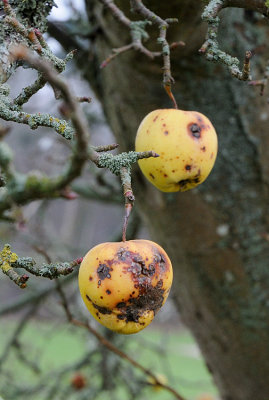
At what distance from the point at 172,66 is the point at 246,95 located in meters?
0.29

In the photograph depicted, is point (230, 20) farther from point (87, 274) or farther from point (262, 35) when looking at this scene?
point (87, 274)

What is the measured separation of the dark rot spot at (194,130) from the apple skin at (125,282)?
25 cm

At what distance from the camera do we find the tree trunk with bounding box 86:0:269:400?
5.14 feet

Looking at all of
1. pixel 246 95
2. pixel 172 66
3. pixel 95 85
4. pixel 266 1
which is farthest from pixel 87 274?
pixel 95 85

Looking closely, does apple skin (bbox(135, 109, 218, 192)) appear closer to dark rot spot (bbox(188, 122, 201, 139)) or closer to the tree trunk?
dark rot spot (bbox(188, 122, 201, 139))

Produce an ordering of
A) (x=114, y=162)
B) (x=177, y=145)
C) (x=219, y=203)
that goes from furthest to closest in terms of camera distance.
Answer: (x=219, y=203), (x=177, y=145), (x=114, y=162)

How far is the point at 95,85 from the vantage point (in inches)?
76.4

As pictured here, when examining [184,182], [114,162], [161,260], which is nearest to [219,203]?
[184,182]

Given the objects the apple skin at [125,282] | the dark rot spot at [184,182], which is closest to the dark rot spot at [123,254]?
the apple skin at [125,282]

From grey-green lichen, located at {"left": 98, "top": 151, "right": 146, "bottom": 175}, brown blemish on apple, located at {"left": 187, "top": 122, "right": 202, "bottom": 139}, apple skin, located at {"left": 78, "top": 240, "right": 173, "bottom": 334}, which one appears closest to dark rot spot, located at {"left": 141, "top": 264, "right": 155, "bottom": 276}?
apple skin, located at {"left": 78, "top": 240, "right": 173, "bottom": 334}

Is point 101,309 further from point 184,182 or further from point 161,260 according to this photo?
point 184,182

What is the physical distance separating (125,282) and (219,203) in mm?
991

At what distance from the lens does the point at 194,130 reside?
2.99ft

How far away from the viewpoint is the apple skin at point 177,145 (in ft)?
2.92
